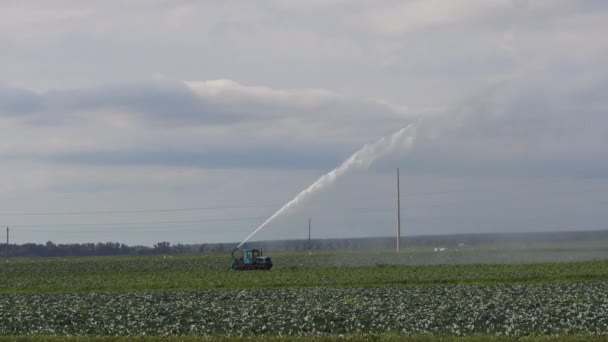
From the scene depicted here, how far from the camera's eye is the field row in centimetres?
2616

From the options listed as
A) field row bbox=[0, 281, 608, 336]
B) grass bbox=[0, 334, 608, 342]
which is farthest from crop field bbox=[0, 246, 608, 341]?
grass bbox=[0, 334, 608, 342]

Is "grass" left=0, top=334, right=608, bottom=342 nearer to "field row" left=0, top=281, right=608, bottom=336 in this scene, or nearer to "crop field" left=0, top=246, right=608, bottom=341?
"crop field" left=0, top=246, right=608, bottom=341

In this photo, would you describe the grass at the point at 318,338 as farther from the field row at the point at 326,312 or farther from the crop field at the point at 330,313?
the field row at the point at 326,312

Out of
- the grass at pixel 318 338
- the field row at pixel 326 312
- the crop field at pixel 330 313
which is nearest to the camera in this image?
the grass at pixel 318 338

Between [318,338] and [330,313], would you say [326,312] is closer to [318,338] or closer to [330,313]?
[330,313]

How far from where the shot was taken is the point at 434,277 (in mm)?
52469

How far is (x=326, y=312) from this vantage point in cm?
3038

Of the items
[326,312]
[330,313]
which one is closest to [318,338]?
[330,313]

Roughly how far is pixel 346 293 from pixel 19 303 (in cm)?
1379

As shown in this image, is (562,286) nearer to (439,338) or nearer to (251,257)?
(439,338)

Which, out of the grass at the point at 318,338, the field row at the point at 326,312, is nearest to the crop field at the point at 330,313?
the field row at the point at 326,312

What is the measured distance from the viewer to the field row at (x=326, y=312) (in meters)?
26.2

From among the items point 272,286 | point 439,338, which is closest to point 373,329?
point 439,338

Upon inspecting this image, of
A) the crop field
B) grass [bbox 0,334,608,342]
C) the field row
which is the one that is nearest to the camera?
grass [bbox 0,334,608,342]
